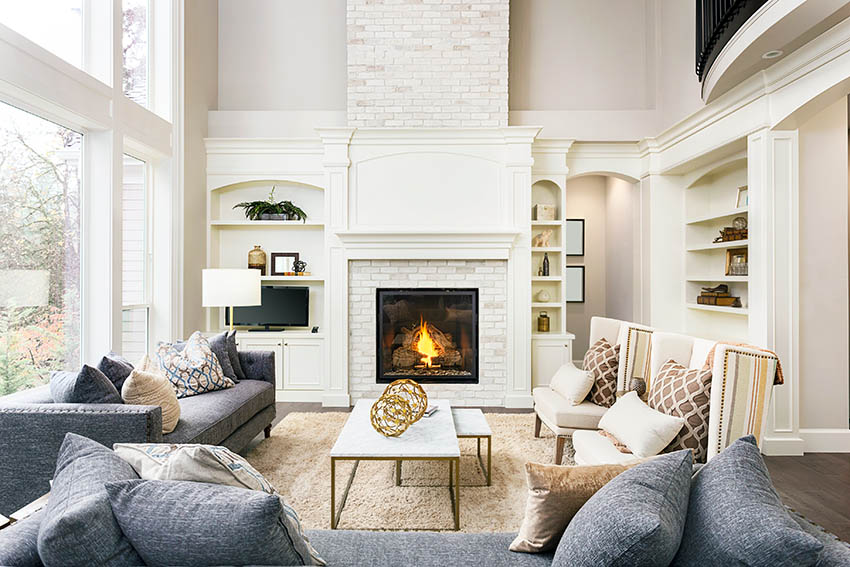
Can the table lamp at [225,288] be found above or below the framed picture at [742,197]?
below

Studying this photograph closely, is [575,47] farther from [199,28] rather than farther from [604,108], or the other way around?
[199,28]

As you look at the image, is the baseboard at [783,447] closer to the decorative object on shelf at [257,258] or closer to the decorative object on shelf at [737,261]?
the decorative object on shelf at [737,261]

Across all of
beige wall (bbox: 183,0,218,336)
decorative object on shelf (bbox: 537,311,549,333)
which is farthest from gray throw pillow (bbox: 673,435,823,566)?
beige wall (bbox: 183,0,218,336)

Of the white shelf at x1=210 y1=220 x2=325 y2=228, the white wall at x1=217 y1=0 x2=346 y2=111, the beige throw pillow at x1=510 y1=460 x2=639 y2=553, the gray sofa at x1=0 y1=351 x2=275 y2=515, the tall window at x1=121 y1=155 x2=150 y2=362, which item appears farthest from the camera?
the white wall at x1=217 y1=0 x2=346 y2=111

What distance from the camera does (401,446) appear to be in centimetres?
281

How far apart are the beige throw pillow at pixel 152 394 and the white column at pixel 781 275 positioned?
3.77 meters

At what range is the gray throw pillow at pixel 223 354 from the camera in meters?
4.12

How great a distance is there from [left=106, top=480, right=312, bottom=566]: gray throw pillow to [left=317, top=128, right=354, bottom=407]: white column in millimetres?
4229

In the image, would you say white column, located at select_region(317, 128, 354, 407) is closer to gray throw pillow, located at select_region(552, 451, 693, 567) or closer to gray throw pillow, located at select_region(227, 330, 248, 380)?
gray throw pillow, located at select_region(227, 330, 248, 380)

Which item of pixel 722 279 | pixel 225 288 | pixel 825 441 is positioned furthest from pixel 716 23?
pixel 225 288

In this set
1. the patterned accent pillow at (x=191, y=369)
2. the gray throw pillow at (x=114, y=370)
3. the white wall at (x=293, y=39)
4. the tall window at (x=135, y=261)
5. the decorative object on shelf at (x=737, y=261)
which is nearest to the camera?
the gray throw pillow at (x=114, y=370)

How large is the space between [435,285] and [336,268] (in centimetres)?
97

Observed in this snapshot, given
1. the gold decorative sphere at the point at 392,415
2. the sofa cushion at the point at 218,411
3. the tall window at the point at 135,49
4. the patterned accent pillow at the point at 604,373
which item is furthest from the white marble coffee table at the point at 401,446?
the tall window at the point at 135,49

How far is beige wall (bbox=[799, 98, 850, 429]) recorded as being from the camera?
394 cm
